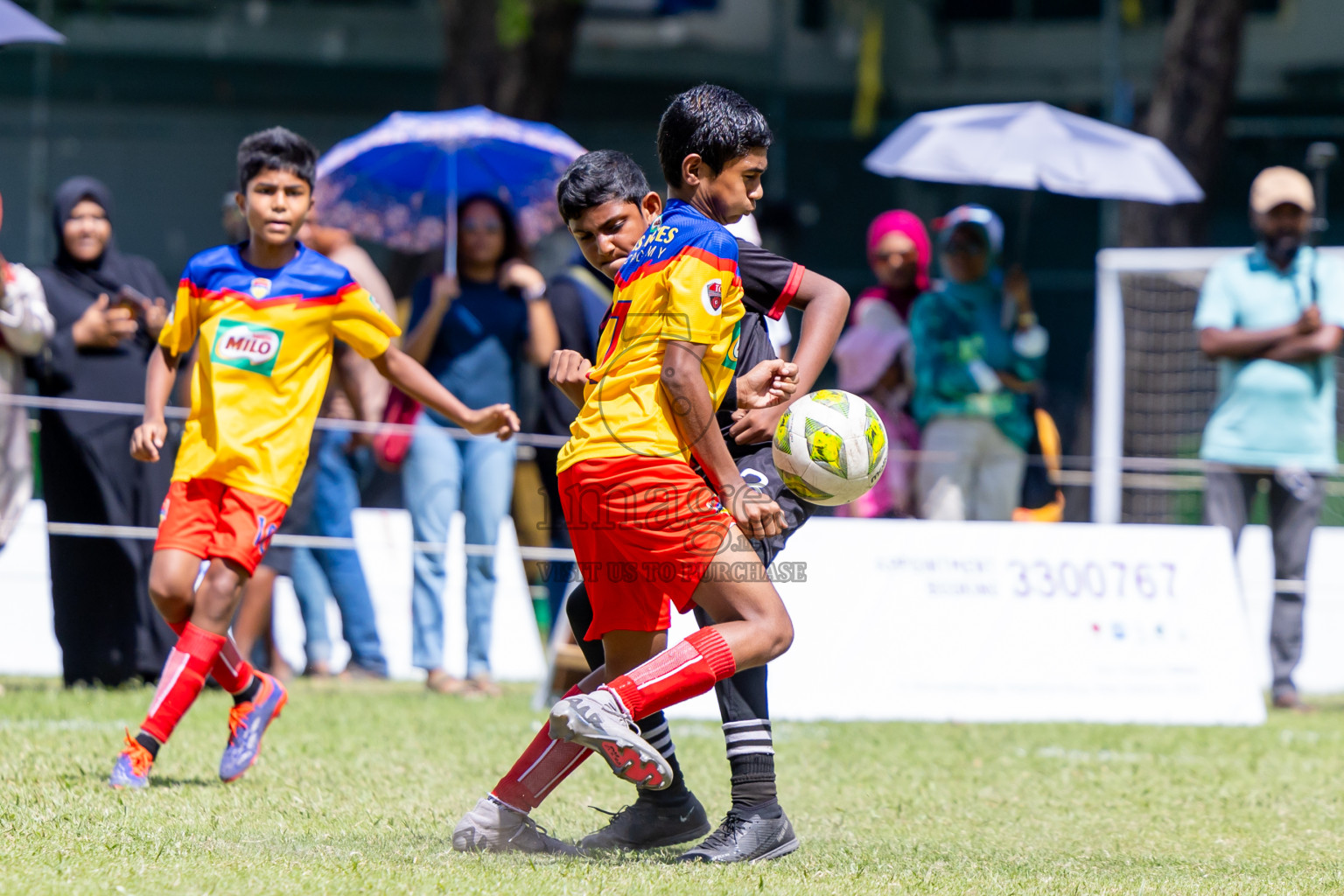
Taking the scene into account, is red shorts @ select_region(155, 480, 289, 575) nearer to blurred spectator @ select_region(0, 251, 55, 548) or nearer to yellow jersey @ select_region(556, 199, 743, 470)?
yellow jersey @ select_region(556, 199, 743, 470)

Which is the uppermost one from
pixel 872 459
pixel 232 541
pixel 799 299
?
pixel 799 299

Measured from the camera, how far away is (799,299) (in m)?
4.29

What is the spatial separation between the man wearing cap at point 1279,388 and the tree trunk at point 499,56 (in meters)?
6.66

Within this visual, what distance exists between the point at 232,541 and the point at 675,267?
6.77 feet

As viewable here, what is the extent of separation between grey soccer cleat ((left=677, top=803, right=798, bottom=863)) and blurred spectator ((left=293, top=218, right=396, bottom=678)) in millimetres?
4673

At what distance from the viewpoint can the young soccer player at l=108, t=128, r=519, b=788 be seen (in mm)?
5293

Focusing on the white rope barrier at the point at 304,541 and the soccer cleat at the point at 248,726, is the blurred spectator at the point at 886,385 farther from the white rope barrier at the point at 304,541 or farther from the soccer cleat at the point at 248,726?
the soccer cleat at the point at 248,726

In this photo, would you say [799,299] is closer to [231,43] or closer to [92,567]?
[92,567]

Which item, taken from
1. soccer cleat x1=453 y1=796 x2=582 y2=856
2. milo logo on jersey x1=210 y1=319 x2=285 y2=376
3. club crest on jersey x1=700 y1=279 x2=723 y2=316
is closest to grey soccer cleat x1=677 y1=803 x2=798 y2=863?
soccer cleat x1=453 y1=796 x2=582 y2=856

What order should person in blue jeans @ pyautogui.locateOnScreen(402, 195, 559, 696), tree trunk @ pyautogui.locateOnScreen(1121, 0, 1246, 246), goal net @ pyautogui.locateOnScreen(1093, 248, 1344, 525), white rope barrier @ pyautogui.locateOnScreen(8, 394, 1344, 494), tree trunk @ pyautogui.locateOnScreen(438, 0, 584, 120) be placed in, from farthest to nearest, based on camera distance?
tree trunk @ pyautogui.locateOnScreen(438, 0, 584, 120)
tree trunk @ pyautogui.locateOnScreen(1121, 0, 1246, 246)
goal net @ pyautogui.locateOnScreen(1093, 248, 1344, 525)
person in blue jeans @ pyautogui.locateOnScreen(402, 195, 559, 696)
white rope barrier @ pyautogui.locateOnScreen(8, 394, 1344, 494)

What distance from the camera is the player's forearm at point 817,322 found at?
421 centimetres

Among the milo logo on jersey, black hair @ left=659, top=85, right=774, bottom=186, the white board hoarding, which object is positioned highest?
black hair @ left=659, top=85, right=774, bottom=186

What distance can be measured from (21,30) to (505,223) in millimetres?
2436

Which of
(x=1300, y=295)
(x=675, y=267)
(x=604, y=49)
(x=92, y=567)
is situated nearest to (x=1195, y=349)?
(x=1300, y=295)
